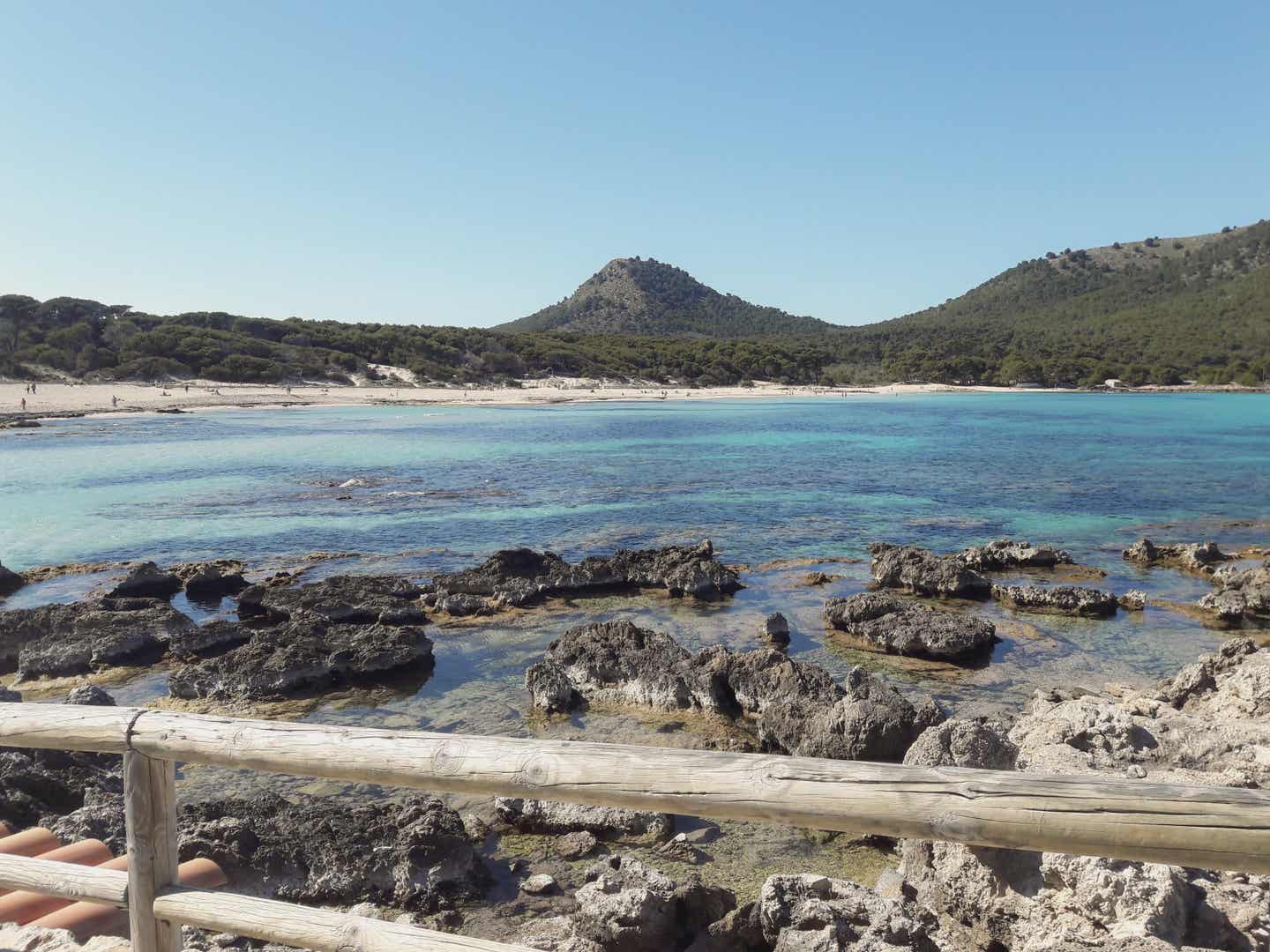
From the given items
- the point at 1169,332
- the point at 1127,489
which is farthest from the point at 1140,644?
the point at 1169,332

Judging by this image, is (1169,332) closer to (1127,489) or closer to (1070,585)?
(1127,489)

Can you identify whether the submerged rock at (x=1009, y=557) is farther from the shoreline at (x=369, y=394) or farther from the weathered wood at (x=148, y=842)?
the shoreline at (x=369, y=394)

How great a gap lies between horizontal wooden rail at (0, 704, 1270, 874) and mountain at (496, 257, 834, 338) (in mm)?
157316

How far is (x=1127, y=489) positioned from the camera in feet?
88.3

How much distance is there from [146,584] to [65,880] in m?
12.5

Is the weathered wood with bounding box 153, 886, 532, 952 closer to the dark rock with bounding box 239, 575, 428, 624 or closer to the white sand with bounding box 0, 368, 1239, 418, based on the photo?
A: the dark rock with bounding box 239, 575, 428, 624

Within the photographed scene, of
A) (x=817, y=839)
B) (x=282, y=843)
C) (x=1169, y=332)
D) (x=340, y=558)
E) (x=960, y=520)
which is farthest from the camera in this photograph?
(x=1169, y=332)

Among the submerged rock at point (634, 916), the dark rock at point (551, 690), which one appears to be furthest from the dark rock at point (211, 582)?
the submerged rock at point (634, 916)

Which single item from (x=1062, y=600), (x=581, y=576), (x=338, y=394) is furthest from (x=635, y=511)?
(x=338, y=394)

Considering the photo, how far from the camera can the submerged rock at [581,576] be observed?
44.9 ft

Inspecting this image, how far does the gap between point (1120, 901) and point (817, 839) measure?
95.5 inches

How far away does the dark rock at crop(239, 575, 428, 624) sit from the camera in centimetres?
1213

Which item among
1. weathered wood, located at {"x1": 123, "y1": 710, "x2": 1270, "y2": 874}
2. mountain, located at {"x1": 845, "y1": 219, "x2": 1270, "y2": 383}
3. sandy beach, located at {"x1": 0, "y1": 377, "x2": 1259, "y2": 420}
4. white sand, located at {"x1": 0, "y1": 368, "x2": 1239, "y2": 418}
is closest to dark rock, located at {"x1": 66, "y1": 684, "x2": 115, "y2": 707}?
weathered wood, located at {"x1": 123, "y1": 710, "x2": 1270, "y2": 874}

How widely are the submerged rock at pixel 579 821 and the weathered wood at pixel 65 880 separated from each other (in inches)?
138
